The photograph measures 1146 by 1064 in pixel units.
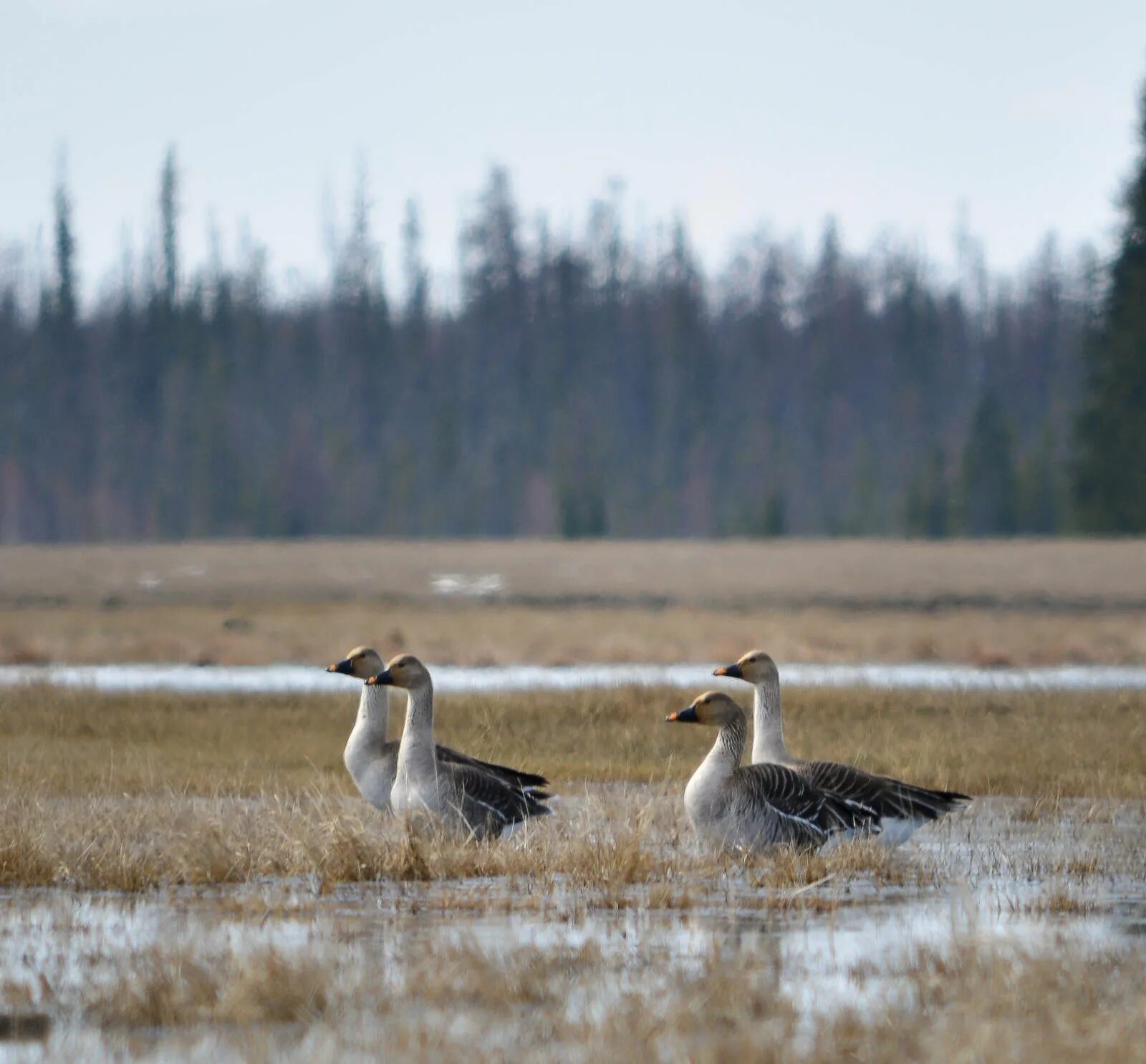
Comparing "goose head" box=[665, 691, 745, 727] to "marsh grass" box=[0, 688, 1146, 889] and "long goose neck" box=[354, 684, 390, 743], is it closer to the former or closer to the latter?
"marsh grass" box=[0, 688, 1146, 889]

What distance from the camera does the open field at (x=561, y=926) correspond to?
6551 millimetres

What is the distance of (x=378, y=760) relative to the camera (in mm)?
11711

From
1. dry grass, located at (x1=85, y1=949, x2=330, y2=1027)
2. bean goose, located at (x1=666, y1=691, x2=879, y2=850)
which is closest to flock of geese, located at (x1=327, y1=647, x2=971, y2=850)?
bean goose, located at (x1=666, y1=691, x2=879, y2=850)

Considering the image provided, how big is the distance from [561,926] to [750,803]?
1868mm

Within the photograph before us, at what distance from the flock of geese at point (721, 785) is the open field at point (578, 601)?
17.5 meters

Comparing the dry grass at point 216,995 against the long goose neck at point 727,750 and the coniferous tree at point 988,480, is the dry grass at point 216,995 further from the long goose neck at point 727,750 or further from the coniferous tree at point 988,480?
the coniferous tree at point 988,480

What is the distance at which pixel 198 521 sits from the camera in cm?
6688

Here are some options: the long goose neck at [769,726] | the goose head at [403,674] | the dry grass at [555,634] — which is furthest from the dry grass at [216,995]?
the dry grass at [555,634]

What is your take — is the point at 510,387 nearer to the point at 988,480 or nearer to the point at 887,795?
the point at 988,480

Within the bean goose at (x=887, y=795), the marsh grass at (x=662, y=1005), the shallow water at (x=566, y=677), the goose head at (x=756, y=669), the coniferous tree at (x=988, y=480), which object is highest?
the coniferous tree at (x=988, y=480)

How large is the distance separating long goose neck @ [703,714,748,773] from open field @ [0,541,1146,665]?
61.4 ft

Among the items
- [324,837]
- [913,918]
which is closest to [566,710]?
[324,837]

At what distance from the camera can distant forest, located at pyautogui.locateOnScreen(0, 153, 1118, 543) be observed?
69125 mm

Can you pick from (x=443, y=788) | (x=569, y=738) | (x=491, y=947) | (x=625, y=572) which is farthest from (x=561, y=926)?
(x=625, y=572)
